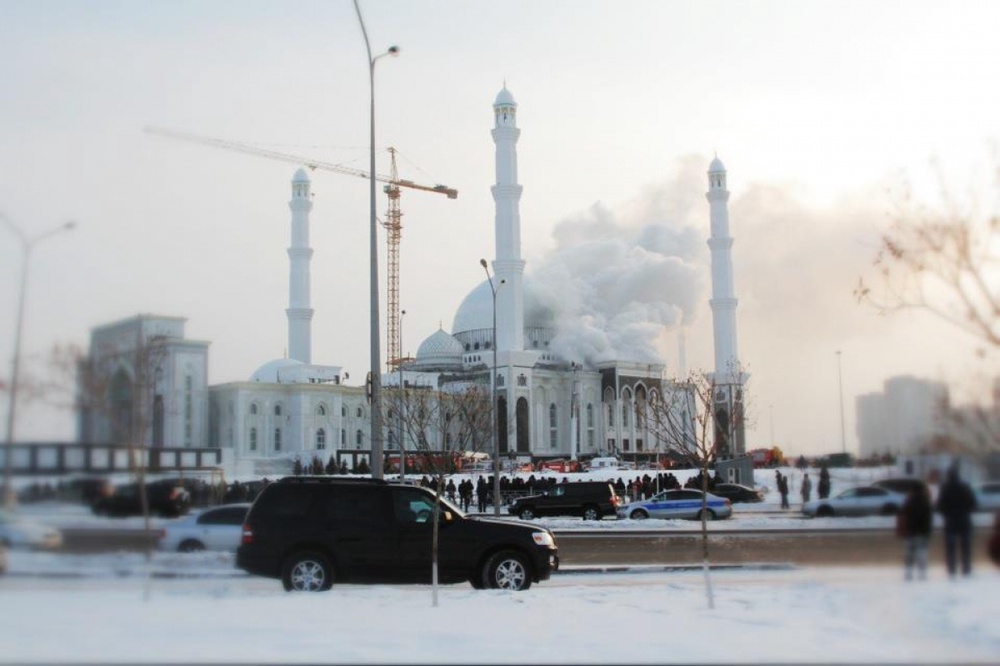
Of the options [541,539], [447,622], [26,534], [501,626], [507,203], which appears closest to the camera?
[26,534]

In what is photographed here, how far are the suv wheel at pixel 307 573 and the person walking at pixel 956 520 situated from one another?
7.97 m

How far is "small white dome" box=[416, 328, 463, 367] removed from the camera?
101m

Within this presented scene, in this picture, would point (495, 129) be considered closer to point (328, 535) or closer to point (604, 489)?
point (604, 489)

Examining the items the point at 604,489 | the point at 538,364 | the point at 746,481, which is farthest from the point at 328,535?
the point at 538,364

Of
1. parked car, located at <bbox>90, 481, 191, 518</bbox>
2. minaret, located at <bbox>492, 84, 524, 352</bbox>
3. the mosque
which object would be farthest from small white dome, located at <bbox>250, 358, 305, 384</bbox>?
parked car, located at <bbox>90, 481, 191, 518</bbox>

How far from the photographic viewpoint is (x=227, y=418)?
1355 centimetres

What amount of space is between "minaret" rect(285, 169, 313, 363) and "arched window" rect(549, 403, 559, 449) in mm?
24618

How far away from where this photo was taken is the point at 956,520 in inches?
295

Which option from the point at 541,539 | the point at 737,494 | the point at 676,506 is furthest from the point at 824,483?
the point at 737,494

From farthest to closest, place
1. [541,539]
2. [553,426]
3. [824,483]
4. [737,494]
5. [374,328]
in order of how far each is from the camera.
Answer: [553,426]
[737,494]
[374,328]
[541,539]
[824,483]

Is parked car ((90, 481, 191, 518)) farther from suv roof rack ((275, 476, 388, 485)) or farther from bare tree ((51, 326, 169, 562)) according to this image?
→ suv roof rack ((275, 476, 388, 485))

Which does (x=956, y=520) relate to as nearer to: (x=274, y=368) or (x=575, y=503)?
(x=575, y=503)

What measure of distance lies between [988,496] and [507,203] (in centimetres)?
7405

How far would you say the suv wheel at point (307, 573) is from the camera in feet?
42.2
